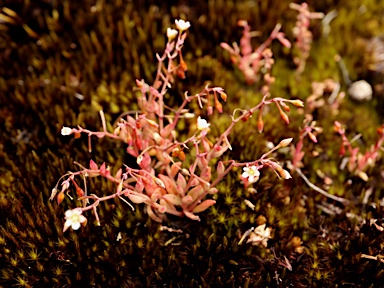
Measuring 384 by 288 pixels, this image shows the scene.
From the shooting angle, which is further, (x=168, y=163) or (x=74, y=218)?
(x=168, y=163)

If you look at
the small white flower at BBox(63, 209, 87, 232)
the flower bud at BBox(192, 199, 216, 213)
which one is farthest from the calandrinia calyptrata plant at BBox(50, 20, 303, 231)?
the small white flower at BBox(63, 209, 87, 232)

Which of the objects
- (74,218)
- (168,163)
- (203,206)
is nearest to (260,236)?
(203,206)

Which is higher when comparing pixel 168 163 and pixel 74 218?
pixel 74 218

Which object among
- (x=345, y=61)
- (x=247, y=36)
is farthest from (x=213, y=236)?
(x=345, y=61)

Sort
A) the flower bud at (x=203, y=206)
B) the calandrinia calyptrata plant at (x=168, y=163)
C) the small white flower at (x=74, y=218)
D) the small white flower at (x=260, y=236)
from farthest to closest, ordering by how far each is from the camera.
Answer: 1. the small white flower at (x=260, y=236)
2. the flower bud at (x=203, y=206)
3. the calandrinia calyptrata plant at (x=168, y=163)
4. the small white flower at (x=74, y=218)

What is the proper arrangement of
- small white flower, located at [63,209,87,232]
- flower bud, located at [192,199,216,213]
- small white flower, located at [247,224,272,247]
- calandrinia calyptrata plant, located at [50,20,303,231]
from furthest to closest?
small white flower, located at [247,224,272,247] → flower bud, located at [192,199,216,213] → calandrinia calyptrata plant, located at [50,20,303,231] → small white flower, located at [63,209,87,232]

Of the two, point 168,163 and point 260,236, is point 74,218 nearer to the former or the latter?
point 168,163

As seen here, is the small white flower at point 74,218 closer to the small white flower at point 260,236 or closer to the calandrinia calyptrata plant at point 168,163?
the calandrinia calyptrata plant at point 168,163

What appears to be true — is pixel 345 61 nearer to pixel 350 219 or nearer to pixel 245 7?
pixel 245 7

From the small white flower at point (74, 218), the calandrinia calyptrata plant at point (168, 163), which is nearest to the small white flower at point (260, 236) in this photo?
the calandrinia calyptrata plant at point (168, 163)

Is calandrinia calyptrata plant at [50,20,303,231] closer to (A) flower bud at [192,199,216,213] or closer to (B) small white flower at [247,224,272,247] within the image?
(A) flower bud at [192,199,216,213]

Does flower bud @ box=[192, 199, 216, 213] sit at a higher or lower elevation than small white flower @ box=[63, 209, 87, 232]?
lower
